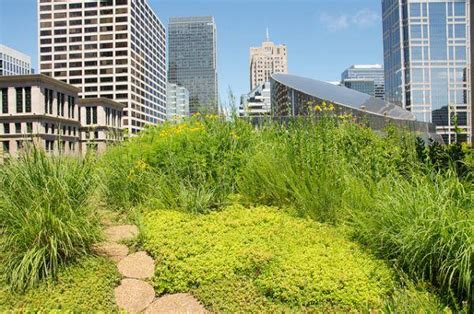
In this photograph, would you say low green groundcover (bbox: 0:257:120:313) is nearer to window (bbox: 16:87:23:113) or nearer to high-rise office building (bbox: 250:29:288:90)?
window (bbox: 16:87:23:113)

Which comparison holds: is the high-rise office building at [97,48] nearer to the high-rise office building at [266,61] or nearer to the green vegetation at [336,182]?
the green vegetation at [336,182]

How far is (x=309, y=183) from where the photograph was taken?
4320 mm

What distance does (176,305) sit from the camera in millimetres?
2990

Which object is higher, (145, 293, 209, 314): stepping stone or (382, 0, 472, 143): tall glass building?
(382, 0, 472, 143): tall glass building

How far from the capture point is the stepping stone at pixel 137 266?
11.1ft

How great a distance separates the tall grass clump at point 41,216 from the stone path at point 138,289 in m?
0.30

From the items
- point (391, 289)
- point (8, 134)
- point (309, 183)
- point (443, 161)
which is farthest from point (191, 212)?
point (8, 134)

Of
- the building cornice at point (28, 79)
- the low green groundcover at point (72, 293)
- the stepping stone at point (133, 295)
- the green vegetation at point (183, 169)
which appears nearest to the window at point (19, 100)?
the building cornice at point (28, 79)

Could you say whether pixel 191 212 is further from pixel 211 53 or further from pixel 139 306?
pixel 211 53

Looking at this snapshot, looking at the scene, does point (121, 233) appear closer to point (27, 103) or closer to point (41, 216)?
point (41, 216)

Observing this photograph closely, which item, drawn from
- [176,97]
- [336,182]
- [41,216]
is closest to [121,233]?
[41,216]

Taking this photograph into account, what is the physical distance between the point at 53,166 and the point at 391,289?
3010mm

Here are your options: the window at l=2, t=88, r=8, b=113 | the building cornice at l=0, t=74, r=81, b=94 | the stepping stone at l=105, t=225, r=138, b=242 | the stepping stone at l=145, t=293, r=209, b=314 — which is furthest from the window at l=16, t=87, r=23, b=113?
the stepping stone at l=145, t=293, r=209, b=314

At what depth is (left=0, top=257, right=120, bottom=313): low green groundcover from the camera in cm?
291
